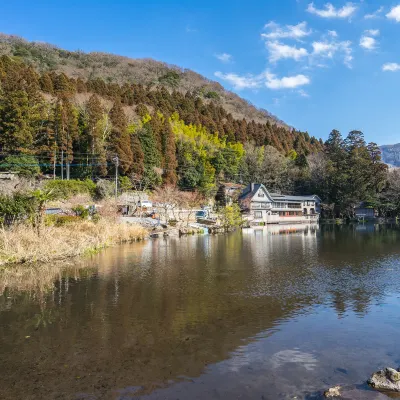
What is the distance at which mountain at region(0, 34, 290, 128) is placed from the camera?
187 ft

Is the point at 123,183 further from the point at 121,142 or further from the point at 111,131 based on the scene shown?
the point at 111,131

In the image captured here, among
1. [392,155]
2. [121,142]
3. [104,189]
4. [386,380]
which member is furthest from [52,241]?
[392,155]

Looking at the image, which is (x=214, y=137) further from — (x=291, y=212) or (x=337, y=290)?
(x=337, y=290)

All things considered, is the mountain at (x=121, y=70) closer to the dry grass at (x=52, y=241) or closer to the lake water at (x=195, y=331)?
the dry grass at (x=52, y=241)

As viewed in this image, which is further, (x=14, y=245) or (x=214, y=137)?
(x=214, y=137)

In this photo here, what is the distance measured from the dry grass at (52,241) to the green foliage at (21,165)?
11714mm

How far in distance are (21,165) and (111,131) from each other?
33.4 feet

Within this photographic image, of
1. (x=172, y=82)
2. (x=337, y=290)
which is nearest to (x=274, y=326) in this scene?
(x=337, y=290)

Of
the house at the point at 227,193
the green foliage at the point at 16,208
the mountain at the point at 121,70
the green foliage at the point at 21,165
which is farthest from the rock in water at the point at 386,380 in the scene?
the mountain at the point at 121,70

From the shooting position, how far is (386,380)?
455cm

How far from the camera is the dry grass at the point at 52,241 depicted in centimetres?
1362

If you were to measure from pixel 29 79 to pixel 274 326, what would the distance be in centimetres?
3696

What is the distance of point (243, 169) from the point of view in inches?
1970

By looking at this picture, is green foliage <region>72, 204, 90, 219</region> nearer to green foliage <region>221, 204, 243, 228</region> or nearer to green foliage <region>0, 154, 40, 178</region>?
green foliage <region>0, 154, 40, 178</region>
